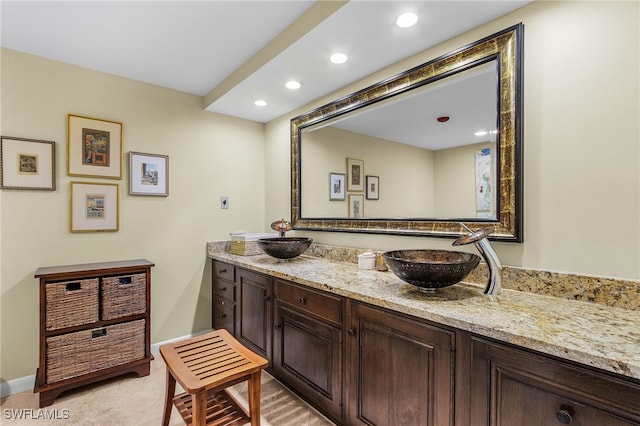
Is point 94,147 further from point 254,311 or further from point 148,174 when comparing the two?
point 254,311

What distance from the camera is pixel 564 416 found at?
96 cm

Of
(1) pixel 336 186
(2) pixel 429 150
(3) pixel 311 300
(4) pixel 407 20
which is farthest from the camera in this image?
(1) pixel 336 186

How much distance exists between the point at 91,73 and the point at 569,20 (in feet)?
10.5

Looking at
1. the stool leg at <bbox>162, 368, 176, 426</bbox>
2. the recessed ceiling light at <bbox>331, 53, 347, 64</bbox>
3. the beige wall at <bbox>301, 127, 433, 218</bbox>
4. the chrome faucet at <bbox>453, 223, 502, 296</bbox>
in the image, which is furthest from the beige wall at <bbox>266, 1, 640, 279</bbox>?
the stool leg at <bbox>162, 368, 176, 426</bbox>

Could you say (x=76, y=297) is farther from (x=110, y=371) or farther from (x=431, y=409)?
(x=431, y=409)

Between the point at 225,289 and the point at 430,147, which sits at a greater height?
the point at 430,147

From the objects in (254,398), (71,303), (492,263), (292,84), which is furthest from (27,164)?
(492,263)

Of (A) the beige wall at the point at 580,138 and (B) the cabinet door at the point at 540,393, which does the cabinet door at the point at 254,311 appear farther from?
(A) the beige wall at the point at 580,138

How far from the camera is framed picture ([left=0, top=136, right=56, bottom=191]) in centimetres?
219

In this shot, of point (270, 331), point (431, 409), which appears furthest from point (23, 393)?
point (431, 409)

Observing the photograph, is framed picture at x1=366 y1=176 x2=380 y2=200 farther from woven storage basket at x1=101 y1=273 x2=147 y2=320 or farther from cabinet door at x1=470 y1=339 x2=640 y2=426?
woven storage basket at x1=101 y1=273 x2=147 y2=320

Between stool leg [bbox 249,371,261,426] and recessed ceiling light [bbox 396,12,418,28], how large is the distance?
77.5 inches

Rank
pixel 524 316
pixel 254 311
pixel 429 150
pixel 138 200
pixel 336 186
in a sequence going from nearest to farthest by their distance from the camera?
pixel 524 316 → pixel 429 150 → pixel 254 311 → pixel 336 186 → pixel 138 200

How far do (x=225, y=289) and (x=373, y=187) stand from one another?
5.41 feet
